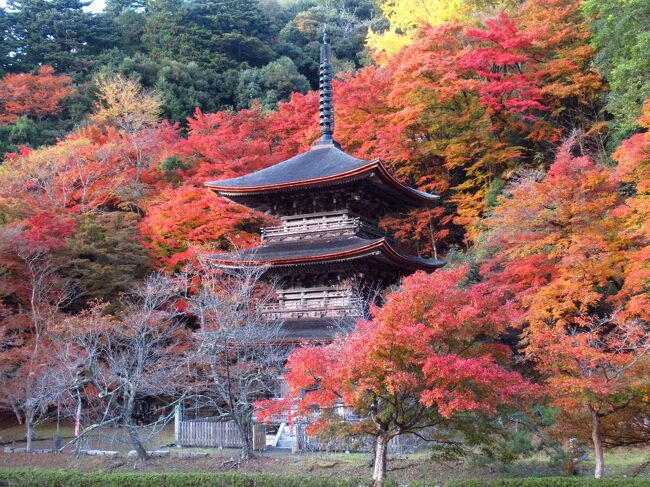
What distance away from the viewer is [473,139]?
89.2 feet

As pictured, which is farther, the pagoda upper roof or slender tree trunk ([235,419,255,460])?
the pagoda upper roof

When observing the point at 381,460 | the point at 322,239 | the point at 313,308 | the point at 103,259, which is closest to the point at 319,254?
the point at 322,239

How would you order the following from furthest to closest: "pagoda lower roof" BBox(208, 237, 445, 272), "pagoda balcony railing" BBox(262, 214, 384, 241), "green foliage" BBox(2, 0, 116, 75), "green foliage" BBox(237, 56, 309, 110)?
1. "green foliage" BBox(237, 56, 309, 110)
2. "green foliage" BBox(2, 0, 116, 75)
3. "pagoda balcony railing" BBox(262, 214, 384, 241)
4. "pagoda lower roof" BBox(208, 237, 445, 272)

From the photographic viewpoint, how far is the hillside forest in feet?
36.8

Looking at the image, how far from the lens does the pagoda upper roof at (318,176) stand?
1850 cm

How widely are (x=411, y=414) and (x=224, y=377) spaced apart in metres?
7.72

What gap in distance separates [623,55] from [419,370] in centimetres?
1896

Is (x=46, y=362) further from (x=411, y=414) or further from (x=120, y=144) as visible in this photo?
(x=120, y=144)

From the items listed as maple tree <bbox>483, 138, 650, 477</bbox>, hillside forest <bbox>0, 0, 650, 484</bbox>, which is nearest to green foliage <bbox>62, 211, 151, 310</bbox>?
hillside forest <bbox>0, 0, 650, 484</bbox>

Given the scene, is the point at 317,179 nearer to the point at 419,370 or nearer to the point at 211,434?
the point at 211,434

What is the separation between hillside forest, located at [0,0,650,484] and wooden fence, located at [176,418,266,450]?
10.7 feet

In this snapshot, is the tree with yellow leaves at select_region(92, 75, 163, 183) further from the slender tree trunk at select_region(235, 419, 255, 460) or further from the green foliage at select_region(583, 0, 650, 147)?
the slender tree trunk at select_region(235, 419, 255, 460)

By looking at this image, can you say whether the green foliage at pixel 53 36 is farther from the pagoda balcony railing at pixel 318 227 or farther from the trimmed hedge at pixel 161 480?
the trimmed hedge at pixel 161 480

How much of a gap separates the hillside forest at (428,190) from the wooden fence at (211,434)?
3275 millimetres
